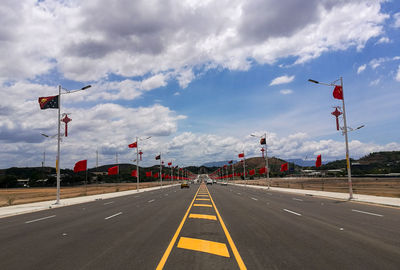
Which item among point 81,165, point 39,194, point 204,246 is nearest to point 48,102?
point 81,165

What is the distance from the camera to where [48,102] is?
89.4 feet

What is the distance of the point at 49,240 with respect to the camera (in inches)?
371

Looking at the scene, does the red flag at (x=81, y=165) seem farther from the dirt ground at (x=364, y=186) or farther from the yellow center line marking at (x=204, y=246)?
the yellow center line marking at (x=204, y=246)

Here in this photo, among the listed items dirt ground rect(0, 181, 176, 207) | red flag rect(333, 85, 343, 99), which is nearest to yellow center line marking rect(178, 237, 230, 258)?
red flag rect(333, 85, 343, 99)

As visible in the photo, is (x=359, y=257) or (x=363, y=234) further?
(x=363, y=234)

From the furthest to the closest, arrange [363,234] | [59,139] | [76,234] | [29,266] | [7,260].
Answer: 1. [59,139]
2. [76,234]
3. [363,234]
4. [7,260]
5. [29,266]

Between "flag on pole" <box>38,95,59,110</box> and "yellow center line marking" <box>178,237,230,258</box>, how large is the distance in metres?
23.4

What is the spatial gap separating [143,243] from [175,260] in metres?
2.25

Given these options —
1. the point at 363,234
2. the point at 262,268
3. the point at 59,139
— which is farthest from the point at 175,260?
the point at 59,139

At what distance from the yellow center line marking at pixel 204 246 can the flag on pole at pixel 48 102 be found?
23.4 metres

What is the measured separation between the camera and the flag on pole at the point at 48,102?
88.9 feet

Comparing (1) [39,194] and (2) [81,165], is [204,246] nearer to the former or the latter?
(2) [81,165]

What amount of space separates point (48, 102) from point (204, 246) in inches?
977

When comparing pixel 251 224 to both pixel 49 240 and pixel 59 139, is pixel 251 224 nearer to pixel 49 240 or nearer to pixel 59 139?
pixel 49 240
